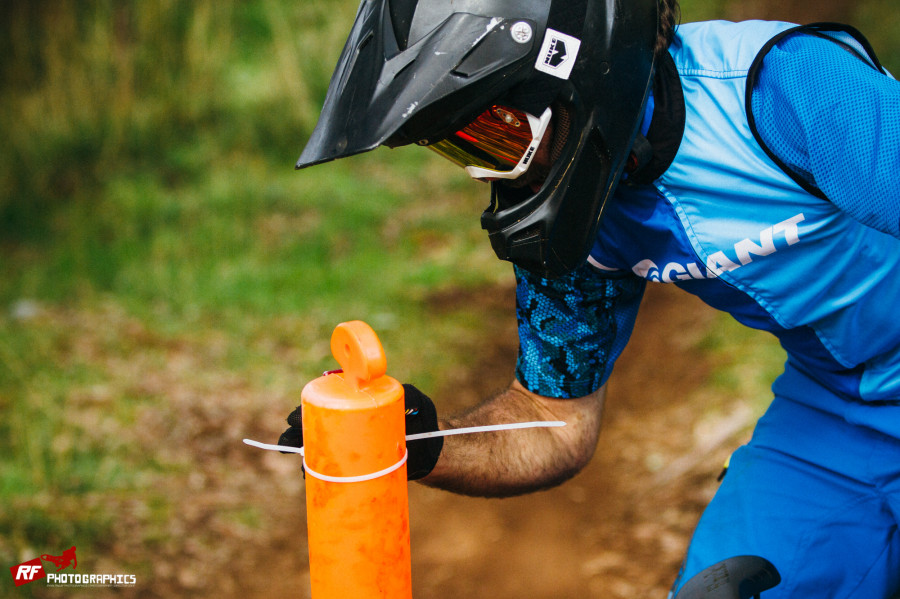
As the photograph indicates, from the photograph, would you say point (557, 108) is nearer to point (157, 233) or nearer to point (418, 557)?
point (418, 557)

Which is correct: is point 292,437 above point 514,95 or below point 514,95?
below

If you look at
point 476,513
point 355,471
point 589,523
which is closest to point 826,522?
point 355,471

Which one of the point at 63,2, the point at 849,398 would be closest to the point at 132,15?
the point at 63,2

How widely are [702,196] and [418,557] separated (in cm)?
243

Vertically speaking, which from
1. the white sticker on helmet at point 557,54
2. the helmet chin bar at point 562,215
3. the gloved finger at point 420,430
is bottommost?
the gloved finger at point 420,430

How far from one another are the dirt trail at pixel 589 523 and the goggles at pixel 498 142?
7.42 ft

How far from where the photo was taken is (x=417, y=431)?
1699 millimetres

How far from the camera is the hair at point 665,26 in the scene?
72.9 inches

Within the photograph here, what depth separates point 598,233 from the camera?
2.00 m

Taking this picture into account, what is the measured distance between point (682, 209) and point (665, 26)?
43 centimetres
